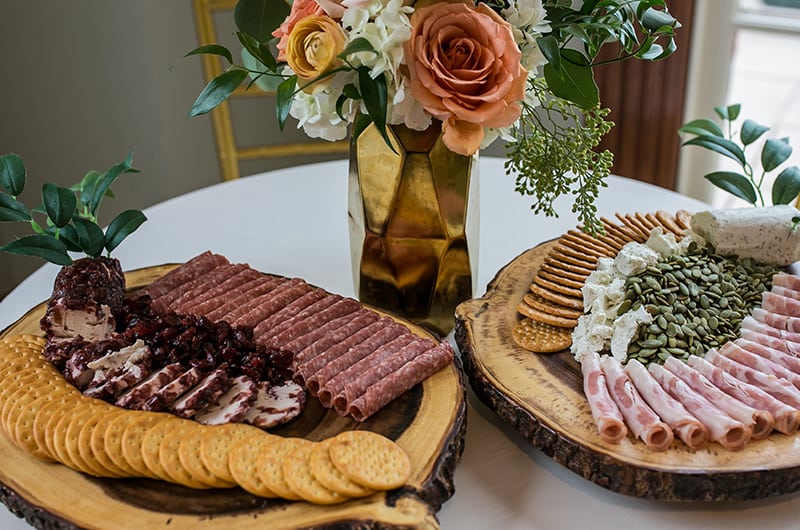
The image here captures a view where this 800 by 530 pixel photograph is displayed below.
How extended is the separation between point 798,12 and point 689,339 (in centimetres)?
170

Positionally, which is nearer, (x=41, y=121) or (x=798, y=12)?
(x=798, y=12)

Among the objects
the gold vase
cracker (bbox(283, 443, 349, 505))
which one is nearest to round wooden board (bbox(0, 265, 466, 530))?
cracker (bbox(283, 443, 349, 505))

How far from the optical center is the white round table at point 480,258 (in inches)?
39.8

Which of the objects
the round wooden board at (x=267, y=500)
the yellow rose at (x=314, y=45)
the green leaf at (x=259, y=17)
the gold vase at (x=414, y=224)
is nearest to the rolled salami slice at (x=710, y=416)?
the round wooden board at (x=267, y=500)

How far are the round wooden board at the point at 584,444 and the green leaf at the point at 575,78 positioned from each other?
38cm

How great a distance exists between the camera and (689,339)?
1.15m

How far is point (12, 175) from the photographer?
4.38 ft

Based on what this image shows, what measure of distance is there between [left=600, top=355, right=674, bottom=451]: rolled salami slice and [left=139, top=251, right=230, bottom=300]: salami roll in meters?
0.73

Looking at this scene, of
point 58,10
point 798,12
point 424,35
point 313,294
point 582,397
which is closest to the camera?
point 424,35

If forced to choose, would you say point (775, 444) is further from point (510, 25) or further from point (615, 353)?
point (510, 25)

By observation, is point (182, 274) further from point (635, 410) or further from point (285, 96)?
point (635, 410)

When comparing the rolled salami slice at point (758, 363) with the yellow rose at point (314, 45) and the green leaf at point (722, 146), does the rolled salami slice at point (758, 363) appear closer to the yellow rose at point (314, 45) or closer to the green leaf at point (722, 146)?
the green leaf at point (722, 146)

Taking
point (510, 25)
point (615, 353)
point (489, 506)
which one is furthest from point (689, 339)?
point (510, 25)

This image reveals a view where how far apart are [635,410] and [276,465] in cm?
47
